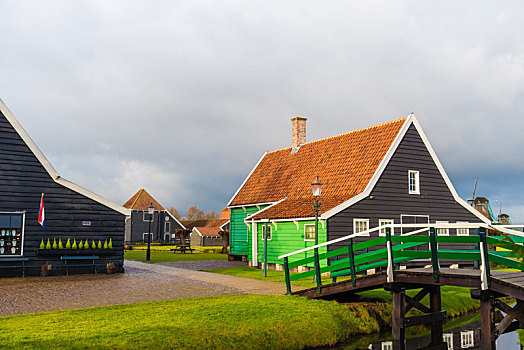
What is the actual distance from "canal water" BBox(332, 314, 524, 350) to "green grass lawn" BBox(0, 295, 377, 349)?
0.36 meters

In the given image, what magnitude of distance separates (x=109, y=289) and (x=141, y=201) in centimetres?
5463

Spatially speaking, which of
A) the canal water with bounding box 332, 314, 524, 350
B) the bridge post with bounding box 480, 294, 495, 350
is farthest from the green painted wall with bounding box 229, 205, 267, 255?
the bridge post with bounding box 480, 294, 495, 350

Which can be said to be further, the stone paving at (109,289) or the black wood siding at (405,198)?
the black wood siding at (405,198)

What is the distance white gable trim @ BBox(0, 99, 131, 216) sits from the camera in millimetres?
20541

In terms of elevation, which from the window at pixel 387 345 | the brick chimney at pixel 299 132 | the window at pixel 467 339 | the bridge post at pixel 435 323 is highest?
the brick chimney at pixel 299 132

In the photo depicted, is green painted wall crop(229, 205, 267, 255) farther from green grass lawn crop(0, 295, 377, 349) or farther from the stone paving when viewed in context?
green grass lawn crop(0, 295, 377, 349)

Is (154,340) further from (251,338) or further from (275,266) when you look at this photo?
(275,266)

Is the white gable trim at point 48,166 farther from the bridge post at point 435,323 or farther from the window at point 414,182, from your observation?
the bridge post at point 435,323

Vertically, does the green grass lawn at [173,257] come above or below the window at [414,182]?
below

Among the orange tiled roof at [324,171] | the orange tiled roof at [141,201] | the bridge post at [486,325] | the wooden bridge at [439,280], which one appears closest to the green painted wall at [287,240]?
the orange tiled roof at [324,171]

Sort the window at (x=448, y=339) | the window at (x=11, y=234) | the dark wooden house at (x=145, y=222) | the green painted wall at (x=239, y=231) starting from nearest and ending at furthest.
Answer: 1. the window at (x=448, y=339)
2. the window at (x=11, y=234)
3. the green painted wall at (x=239, y=231)
4. the dark wooden house at (x=145, y=222)

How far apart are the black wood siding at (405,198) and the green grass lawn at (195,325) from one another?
864 cm

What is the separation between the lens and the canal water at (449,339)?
→ 12.0m

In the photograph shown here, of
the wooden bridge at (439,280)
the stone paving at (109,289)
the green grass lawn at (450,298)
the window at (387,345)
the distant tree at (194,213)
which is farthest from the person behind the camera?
the distant tree at (194,213)
